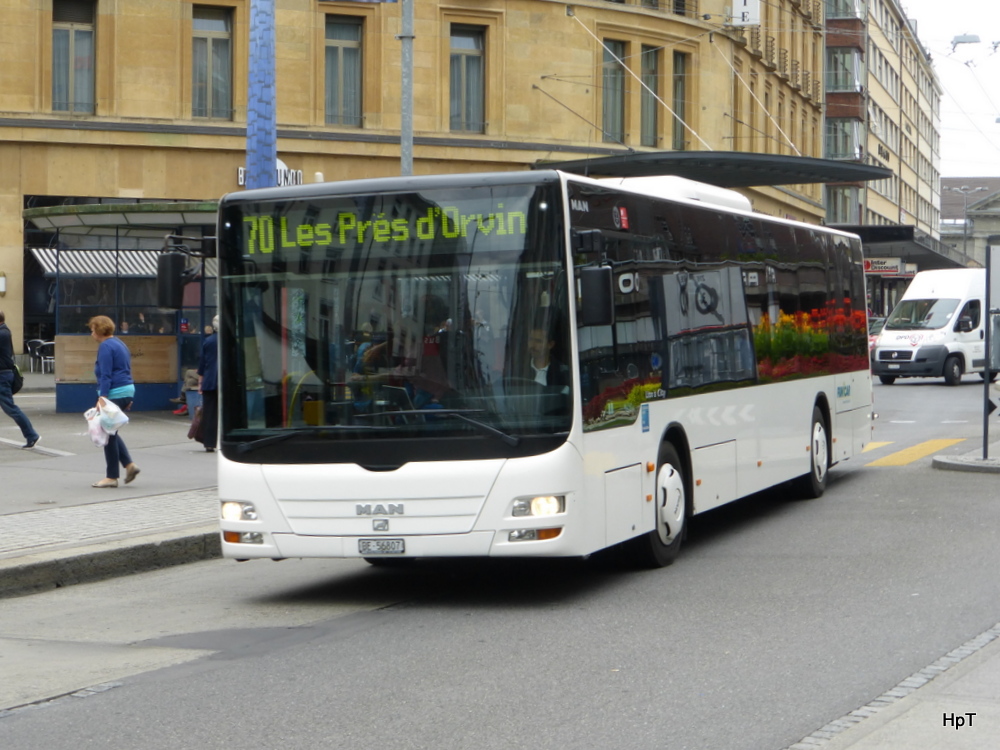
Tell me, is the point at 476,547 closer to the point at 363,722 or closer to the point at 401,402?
the point at 401,402

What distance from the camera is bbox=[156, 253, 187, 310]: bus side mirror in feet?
31.7

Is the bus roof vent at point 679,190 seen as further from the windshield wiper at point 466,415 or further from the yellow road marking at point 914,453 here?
the yellow road marking at point 914,453

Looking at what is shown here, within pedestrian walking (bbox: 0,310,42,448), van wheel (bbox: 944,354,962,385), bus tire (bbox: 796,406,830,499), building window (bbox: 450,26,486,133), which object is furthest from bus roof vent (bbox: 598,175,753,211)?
building window (bbox: 450,26,486,133)

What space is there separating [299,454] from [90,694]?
2.55 metres

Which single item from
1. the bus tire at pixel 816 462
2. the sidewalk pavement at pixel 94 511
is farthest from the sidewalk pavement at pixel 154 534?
the bus tire at pixel 816 462

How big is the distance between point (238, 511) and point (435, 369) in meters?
1.54

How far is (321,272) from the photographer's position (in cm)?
886

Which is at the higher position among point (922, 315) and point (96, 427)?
point (922, 315)

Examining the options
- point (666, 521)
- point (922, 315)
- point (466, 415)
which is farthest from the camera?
point (922, 315)

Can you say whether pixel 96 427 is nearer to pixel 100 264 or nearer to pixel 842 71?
pixel 100 264

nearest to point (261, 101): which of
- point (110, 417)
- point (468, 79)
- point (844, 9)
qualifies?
point (110, 417)

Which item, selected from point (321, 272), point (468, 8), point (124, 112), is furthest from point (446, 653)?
point (468, 8)

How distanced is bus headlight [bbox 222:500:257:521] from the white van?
91.8ft

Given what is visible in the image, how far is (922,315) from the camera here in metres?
35.8
